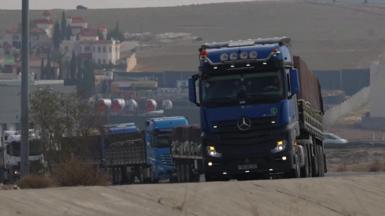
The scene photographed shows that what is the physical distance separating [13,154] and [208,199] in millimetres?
43680

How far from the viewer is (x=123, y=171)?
2324 inches

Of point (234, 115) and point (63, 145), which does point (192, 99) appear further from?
point (63, 145)

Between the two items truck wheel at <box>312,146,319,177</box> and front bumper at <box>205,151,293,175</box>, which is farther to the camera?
truck wheel at <box>312,146,319,177</box>

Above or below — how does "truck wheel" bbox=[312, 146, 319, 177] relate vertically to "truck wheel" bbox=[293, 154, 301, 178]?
below

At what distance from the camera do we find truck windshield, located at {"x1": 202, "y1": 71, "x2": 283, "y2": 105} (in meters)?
30.7

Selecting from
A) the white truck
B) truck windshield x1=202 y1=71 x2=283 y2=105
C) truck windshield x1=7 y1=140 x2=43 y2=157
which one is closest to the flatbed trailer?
the white truck

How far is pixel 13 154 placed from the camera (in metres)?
64.8

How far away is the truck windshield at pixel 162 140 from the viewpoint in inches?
2256

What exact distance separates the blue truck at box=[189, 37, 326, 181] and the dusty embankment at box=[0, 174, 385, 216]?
418 centimetres

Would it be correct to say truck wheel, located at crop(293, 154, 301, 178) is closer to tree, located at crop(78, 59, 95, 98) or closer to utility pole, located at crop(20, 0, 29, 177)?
utility pole, located at crop(20, 0, 29, 177)

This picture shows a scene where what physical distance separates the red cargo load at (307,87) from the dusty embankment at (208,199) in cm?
892

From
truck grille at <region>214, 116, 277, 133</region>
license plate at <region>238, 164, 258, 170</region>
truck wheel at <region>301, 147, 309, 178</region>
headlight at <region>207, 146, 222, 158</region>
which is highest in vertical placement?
truck grille at <region>214, 116, 277, 133</region>

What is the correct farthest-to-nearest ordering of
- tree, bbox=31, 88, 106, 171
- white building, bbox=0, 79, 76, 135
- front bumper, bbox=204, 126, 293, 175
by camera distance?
white building, bbox=0, 79, 76, 135
tree, bbox=31, 88, 106, 171
front bumper, bbox=204, 126, 293, 175

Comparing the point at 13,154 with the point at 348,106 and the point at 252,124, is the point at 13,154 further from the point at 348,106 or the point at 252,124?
the point at 348,106
